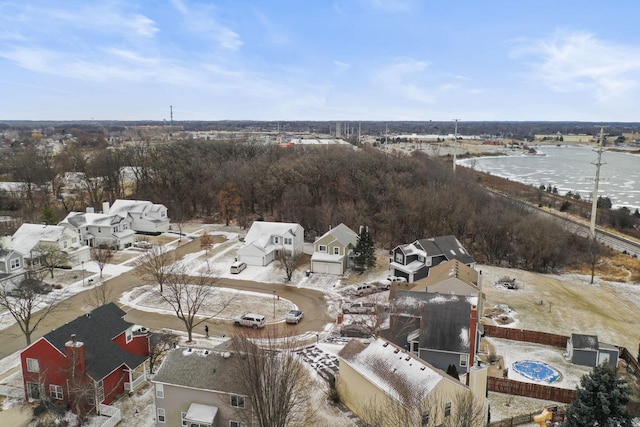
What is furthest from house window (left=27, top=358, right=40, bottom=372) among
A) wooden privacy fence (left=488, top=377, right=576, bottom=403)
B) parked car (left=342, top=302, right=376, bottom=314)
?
wooden privacy fence (left=488, top=377, right=576, bottom=403)

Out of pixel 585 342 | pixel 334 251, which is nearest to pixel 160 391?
pixel 585 342

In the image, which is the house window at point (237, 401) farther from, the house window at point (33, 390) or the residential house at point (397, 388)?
the house window at point (33, 390)

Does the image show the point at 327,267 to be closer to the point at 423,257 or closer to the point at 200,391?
the point at 423,257

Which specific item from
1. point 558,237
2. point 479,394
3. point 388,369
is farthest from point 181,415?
point 558,237

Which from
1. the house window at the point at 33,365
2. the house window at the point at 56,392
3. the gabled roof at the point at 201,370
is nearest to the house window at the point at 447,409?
the gabled roof at the point at 201,370

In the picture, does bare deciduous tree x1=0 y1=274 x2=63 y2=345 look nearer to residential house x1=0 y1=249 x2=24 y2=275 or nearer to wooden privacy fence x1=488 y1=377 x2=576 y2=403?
residential house x1=0 y1=249 x2=24 y2=275

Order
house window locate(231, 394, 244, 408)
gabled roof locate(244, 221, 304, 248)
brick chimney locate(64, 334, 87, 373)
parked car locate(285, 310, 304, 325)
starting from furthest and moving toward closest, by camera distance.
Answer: gabled roof locate(244, 221, 304, 248)
parked car locate(285, 310, 304, 325)
brick chimney locate(64, 334, 87, 373)
house window locate(231, 394, 244, 408)
